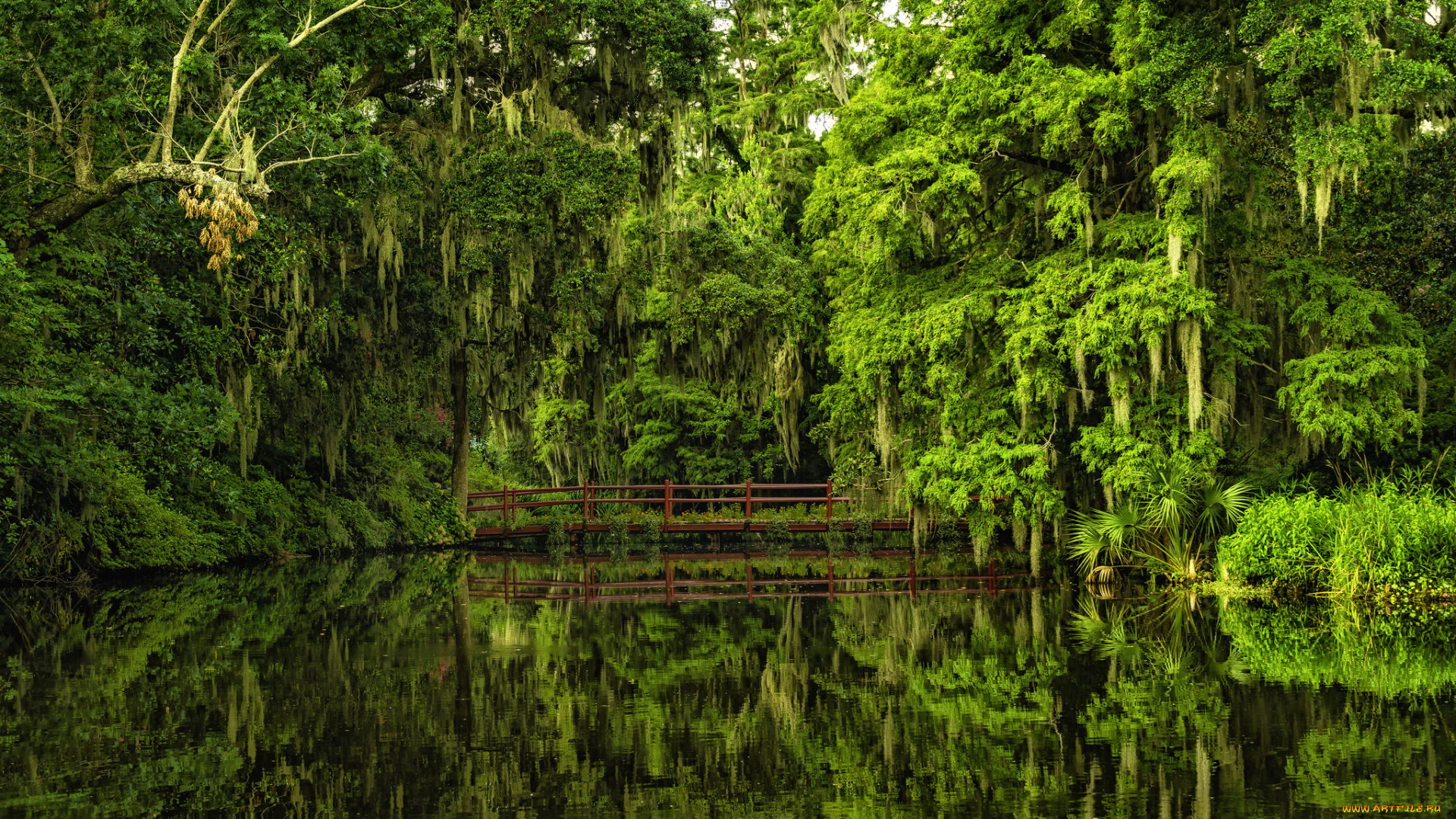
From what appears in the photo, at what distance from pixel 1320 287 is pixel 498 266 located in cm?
1408

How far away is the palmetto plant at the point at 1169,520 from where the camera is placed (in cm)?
1772

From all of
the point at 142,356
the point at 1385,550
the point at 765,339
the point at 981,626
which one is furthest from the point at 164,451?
the point at 1385,550

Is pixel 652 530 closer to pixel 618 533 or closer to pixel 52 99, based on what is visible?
pixel 618 533

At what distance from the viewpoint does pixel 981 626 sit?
1422 centimetres

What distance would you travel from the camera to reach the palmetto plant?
698 inches

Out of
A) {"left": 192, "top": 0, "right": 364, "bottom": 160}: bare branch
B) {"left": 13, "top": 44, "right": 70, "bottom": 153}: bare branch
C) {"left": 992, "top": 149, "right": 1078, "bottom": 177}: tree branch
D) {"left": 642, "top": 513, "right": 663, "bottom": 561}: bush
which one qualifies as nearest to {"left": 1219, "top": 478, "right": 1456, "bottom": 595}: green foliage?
{"left": 992, "top": 149, "right": 1078, "bottom": 177}: tree branch

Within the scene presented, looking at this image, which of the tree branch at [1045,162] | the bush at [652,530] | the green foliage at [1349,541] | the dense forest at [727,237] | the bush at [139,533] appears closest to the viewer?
the green foliage at [1349,541]

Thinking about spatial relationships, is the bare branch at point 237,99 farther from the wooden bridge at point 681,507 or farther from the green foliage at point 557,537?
the green foliage at point 557,537

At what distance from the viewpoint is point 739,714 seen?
9.05 meters

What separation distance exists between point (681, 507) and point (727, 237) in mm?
10692

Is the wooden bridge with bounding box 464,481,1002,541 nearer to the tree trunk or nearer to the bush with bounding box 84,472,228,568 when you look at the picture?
the tree trunk

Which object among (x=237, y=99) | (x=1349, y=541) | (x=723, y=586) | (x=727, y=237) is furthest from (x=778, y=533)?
(x=237, y=99)

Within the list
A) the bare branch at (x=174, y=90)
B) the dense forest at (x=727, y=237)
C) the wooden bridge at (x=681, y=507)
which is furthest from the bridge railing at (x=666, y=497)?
the bare branch at (x=174, y=90)

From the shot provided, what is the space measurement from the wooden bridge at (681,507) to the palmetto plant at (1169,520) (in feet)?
32.6
